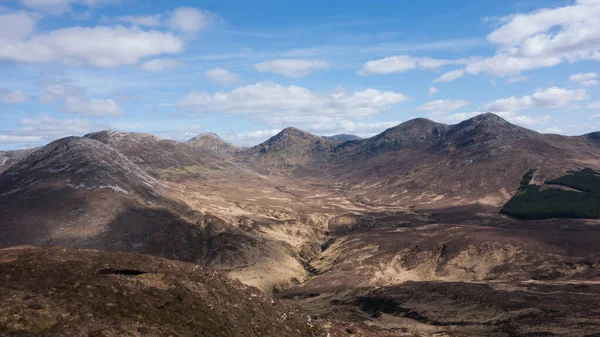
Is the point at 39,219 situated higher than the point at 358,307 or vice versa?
the point at 39,219

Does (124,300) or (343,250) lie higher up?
(124,300)

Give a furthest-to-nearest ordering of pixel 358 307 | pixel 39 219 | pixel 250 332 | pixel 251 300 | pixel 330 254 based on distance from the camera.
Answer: pixel 330 254
pixel 39 219
pixel 358 307
pixel 251 300
pixel 250 332

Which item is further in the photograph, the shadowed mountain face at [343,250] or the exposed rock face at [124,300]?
the shadowed mountain face at [343,250]

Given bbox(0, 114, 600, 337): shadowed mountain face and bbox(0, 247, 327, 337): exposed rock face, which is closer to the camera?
bbox(0, 247, 327, 337): exposed rock face

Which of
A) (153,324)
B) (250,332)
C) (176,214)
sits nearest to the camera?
(153,324)

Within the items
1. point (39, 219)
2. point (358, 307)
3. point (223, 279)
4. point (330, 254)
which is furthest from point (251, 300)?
point (39, 219)

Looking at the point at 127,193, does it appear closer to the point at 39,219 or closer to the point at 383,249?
the point at 39,219

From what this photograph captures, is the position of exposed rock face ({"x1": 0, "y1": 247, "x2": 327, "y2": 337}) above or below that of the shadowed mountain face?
above

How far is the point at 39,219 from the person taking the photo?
148 metres

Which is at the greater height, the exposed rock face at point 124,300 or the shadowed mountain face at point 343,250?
the exposed rock face at point 124,300

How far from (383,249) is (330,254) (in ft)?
76.1

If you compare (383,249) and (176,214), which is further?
(176,214)

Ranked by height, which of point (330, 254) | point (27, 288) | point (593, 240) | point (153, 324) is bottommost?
point (330, 254)

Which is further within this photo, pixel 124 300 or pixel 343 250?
pixel 343 250
